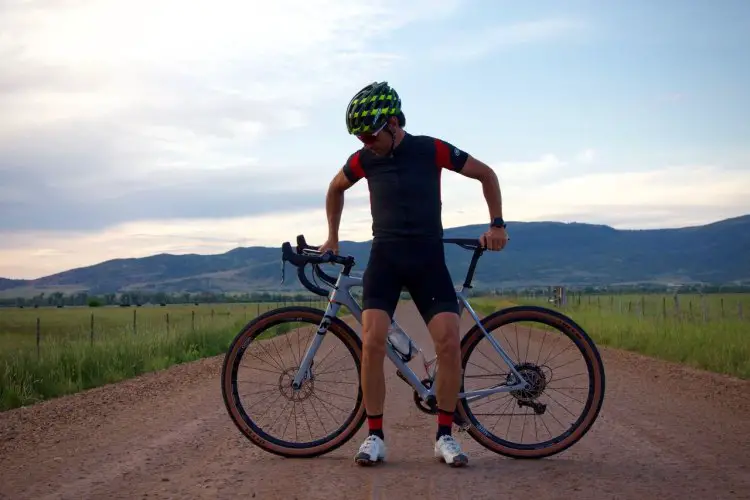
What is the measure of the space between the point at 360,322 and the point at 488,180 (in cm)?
118

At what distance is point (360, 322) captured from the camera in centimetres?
546

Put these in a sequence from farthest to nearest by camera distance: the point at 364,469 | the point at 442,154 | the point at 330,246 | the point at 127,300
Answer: the point at 127,300, the point at 330,246, the point at 442,154, the point at 364,469

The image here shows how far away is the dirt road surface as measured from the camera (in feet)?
14.8

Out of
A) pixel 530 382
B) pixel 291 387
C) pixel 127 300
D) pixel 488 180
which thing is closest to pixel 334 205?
pixel 488 180

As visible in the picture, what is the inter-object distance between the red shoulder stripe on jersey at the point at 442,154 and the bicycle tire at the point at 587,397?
98cm

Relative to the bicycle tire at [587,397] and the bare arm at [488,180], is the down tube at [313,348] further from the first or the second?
the bare arm at [488,180]

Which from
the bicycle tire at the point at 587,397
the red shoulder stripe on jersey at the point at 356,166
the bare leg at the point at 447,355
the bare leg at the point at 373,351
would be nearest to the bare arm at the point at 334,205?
the red shoulder stripe on jersey at the point at 356,166

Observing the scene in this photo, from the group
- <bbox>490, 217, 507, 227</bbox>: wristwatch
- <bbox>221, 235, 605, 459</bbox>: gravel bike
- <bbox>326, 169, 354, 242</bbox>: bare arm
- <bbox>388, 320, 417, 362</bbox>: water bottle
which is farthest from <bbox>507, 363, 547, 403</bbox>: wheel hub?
<bbox>326, 169, 354, 242</bbox>: bare arm

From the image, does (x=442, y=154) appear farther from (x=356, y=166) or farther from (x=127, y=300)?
(x=127, y=300)

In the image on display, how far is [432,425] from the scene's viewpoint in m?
6.90

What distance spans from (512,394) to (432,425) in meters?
1.50

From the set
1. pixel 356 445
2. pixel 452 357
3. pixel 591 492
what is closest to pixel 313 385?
pixel 356 445

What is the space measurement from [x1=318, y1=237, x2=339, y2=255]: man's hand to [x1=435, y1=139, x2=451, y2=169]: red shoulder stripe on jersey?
89cm

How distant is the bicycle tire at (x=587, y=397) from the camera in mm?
5445
